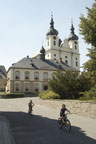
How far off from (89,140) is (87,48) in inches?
411

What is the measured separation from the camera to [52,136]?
10016 millimetres

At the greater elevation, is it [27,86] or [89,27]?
[89,27]

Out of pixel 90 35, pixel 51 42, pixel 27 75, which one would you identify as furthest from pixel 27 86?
pixel 90 35

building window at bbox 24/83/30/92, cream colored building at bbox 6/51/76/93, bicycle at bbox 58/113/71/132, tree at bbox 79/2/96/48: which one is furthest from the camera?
building window at bbox 24/83/30/92

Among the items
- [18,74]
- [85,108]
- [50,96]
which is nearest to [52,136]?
[85,108]

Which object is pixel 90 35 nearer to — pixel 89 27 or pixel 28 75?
pixel 89 27

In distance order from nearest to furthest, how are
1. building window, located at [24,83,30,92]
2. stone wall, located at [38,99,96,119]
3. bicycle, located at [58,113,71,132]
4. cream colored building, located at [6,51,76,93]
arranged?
bicycle, located at [58,113,71,132], stone wall, located at [38,99,96,119], cream colored building, located at [6,51,76,93], building window, located at [24,83,30,92]

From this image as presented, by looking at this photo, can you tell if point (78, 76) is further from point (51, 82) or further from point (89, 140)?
point (89, 140)

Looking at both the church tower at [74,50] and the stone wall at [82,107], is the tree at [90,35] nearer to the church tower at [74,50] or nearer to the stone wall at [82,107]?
the stone wall at [82,107]

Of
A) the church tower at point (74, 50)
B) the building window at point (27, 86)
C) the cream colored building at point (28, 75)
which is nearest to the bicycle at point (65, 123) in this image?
the cream colored building at point (28, 75)

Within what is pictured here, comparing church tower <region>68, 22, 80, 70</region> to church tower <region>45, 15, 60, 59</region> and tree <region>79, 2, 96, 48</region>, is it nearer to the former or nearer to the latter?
church tower <region>45, 15, 60, 59</region>

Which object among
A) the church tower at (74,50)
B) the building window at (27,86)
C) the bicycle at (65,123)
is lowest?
the bicycle at (65,123)

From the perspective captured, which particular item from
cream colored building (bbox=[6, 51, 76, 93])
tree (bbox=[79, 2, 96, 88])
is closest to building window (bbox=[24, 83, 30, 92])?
cream colored building (bbox=[6, 51, 76, 93])

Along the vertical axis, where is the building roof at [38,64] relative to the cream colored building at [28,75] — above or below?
above
